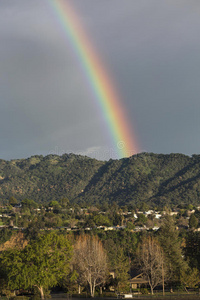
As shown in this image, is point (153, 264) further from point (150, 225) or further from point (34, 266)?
point (150, 225)

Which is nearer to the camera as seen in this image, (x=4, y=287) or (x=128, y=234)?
(x=4, y=287)

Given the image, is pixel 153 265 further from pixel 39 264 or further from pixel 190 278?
pixel 39 264

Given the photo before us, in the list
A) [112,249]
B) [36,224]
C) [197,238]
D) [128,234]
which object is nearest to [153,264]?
[197,238]

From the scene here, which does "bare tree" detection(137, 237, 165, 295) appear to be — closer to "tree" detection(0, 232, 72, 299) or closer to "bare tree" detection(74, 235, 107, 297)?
"bare tree" detection(74, 235, 107, 297)

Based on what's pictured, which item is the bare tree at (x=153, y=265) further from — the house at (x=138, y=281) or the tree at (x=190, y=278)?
the tree at (x=190, y=278)

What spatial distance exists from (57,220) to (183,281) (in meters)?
103

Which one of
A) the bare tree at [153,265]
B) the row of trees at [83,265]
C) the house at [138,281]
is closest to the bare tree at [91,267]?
the row of trees at [83,265]

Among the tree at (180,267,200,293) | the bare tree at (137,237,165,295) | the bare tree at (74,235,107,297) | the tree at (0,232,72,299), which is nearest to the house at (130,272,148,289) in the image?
the bare tree at (137,237,165,295)

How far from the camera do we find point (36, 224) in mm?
150500

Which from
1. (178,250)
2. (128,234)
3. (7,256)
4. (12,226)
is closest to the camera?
(7,256)

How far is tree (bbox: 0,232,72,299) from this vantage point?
197 feet

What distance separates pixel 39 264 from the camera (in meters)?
61.5

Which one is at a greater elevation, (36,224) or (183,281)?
(36,224)

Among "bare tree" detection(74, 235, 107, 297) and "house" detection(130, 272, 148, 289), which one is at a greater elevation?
"bare tree" detection(74, 235, 107, 297)
